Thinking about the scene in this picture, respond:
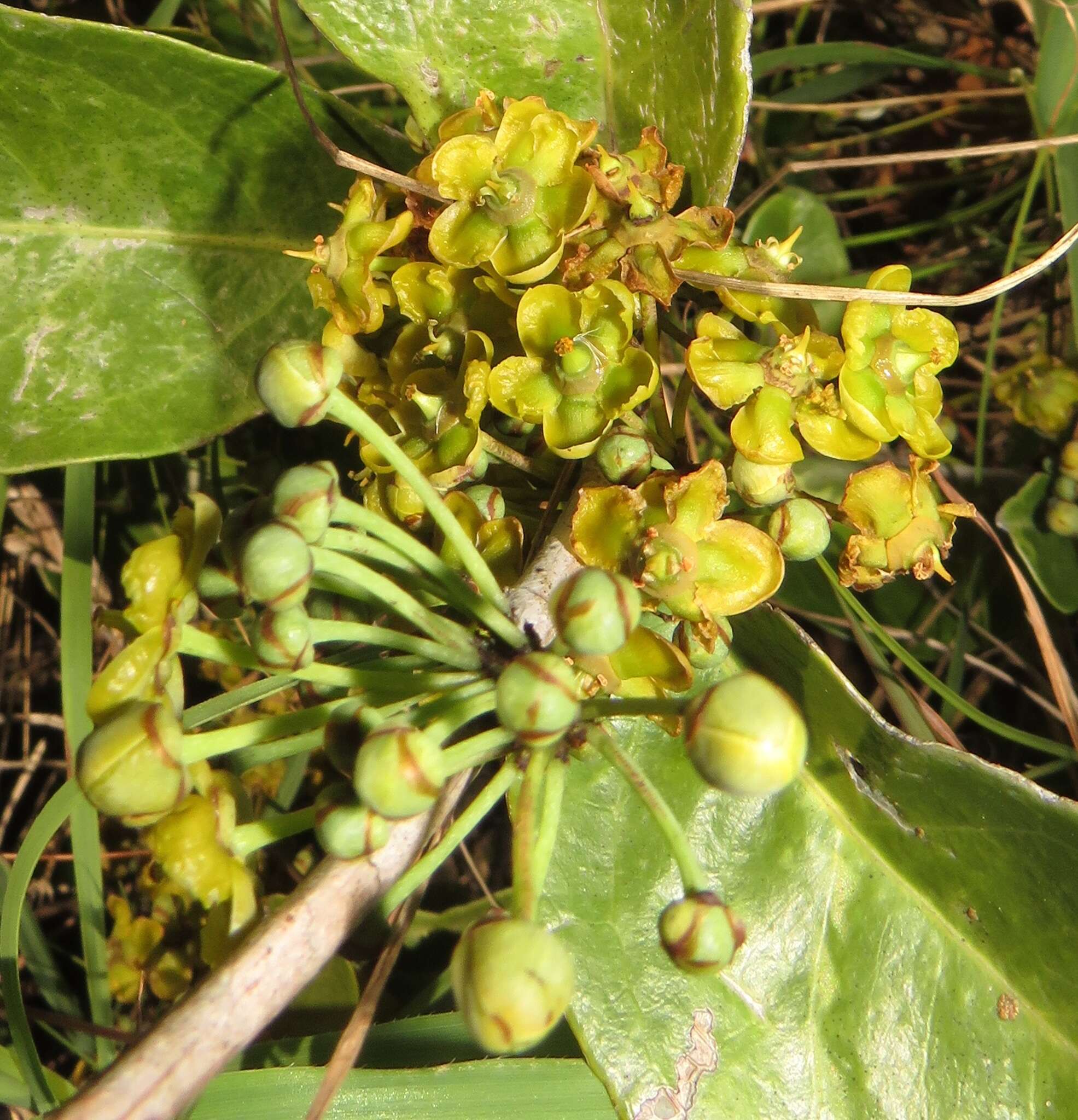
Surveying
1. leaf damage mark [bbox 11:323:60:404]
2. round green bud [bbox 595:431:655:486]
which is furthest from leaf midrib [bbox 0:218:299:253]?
round green bud [bbox 595:431:655:486]

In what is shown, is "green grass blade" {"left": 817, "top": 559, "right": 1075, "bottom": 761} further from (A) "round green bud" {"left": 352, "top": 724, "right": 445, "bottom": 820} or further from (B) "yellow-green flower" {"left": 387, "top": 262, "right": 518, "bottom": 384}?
(A) "round green bud" {"left": 352, "top": 724, "right": 445, "bottom": 820}

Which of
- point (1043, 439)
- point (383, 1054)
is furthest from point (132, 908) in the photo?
point (1043, 439)

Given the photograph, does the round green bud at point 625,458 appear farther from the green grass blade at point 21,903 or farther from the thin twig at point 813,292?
the green grass blade at point 21,903

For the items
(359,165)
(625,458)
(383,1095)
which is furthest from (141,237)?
(383,1095)

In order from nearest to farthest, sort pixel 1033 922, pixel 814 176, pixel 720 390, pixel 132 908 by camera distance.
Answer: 1. pixel 720 390
2. pixel 1033 922
3. pixel 132 908
4. pixel 814 176

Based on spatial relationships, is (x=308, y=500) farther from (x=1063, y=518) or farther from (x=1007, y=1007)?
(x=1063, y=518)

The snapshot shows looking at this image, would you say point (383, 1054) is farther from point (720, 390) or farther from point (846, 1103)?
point (720, 390)
